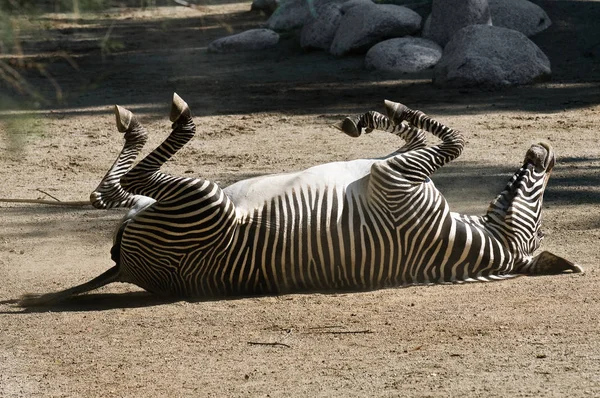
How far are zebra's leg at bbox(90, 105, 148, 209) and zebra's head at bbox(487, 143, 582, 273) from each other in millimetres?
2401

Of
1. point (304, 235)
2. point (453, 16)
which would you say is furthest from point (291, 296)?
point (453, 16)

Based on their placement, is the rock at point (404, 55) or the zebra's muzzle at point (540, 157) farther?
the rock at point (404, 55)

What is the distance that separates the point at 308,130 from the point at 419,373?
7.81 m

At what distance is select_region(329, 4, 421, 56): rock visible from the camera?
662 inches

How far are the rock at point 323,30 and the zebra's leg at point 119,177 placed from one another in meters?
11.5

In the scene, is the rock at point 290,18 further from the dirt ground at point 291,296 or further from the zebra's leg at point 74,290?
the zebra's leg at point 74,290

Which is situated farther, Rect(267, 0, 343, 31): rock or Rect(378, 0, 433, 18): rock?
Rect(267, 0, 343, 31): rock

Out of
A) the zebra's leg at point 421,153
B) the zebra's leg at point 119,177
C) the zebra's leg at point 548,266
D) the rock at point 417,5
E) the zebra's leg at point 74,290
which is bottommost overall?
the rock at point 417,5

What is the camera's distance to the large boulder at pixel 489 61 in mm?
14430

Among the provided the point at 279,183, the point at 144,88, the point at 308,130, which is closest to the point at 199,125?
the point at 308,130

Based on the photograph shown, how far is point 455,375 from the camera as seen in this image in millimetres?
4645

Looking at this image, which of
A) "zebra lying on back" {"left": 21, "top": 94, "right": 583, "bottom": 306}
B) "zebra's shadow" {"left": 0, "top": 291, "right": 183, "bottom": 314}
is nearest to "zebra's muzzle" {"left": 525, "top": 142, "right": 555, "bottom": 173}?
"zebra lying on back" {"left": 21, "top": 94, "right": 583, "bottom": 306}

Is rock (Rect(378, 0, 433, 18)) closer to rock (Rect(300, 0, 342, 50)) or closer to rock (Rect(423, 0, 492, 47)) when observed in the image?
rock (Rect(300, 0, 342, 50))

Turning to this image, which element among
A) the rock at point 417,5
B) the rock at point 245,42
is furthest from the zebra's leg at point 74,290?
the rock at point 245,42
